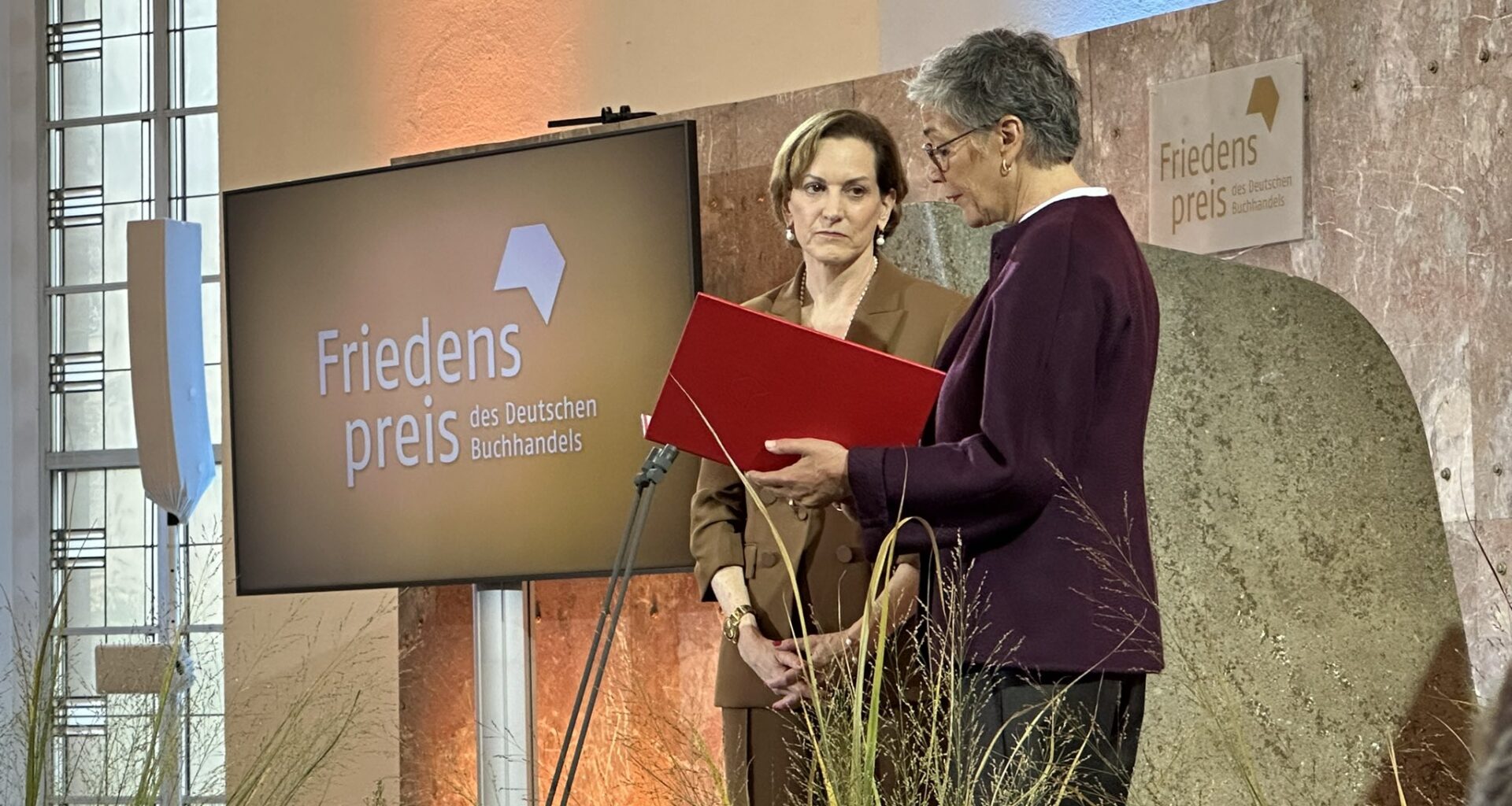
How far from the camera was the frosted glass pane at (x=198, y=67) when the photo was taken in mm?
7059

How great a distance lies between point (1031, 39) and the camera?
223cm

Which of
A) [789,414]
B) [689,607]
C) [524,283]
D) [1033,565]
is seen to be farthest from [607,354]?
[1033,565]

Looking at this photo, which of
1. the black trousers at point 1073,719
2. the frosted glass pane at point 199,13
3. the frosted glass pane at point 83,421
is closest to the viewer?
the black trousers at point 1073,719

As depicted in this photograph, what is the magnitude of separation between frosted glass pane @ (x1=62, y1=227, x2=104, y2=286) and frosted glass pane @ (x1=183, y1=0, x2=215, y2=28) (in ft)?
3.09

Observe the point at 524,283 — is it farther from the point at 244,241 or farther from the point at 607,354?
the point at 244,241

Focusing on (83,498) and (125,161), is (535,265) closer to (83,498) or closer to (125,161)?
(125,161)

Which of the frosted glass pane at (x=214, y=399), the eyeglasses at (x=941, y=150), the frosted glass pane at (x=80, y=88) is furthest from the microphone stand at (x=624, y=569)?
the frosted glass pane at (x=80, y=88)

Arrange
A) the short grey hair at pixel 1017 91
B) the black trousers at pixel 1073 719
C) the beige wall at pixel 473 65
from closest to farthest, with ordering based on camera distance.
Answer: the black trousers at pixel 1073 719 → the short grey hair at pixel 1017 91 → the beige wall at pixel 473 65

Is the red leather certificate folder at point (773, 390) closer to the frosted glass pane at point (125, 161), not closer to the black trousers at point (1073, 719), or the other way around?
the black trousers at point (1073, 719)

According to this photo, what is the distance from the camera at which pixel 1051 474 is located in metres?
1.96

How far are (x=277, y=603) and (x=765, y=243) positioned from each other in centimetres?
270

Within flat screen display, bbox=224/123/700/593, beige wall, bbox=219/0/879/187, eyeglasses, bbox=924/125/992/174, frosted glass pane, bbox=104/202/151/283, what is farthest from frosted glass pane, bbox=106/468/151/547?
eyeglasses, bbox=924/125/992/174

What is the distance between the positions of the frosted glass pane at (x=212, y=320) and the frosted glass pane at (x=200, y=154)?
45 cm

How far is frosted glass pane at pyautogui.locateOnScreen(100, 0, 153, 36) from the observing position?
7.20 meters
